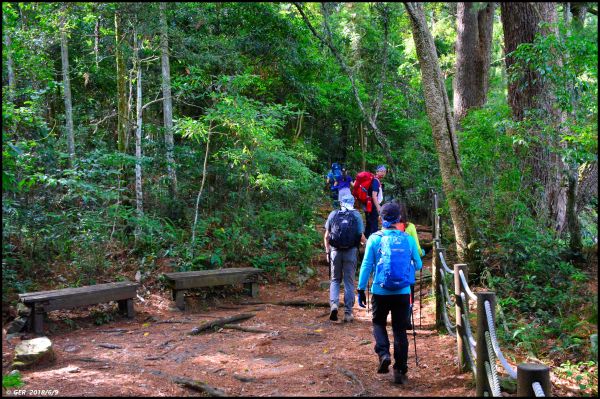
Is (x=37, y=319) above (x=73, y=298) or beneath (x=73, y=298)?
beneath

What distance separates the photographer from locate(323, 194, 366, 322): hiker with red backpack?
8.04m

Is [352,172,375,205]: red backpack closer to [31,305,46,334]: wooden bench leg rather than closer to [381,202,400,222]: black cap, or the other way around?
[381,202,400,222]: black cap

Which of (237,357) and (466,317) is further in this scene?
(237,357)

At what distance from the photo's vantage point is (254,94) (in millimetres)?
14531

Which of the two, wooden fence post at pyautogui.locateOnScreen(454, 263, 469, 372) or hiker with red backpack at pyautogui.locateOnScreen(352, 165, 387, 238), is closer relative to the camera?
wooden fence post at pyautogui.locateOnScreen(454, 263, 469, 372)

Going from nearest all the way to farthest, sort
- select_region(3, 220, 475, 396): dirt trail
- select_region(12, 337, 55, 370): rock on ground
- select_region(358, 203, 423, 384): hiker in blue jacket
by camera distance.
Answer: select_region(3, 220, 475, 396): dirt trail → select_region(358, 203, 423, 384): hiker in blue jacket → select_region(12, 337, 55, 370): rock on ground

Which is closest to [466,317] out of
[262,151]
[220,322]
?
[220,322]

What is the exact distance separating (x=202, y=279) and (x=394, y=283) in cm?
491

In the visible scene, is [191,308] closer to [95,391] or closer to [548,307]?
[95,391]

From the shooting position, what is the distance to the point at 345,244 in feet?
26.4

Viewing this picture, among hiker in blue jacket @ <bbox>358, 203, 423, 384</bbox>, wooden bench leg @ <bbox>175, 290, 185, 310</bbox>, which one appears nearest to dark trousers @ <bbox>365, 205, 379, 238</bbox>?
wooden bench leg @ <bbox>175, 290, 185, 310</bbox>

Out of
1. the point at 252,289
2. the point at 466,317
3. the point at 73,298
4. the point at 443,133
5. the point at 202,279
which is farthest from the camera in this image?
the point at 252,289

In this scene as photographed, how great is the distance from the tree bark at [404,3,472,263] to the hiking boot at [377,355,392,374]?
11.8 feet

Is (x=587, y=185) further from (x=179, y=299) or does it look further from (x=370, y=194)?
(x=179, y=299)
